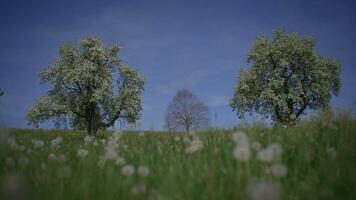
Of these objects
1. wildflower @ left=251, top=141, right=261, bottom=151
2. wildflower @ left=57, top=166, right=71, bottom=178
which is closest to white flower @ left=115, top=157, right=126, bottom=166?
wildflower @ left=57, top=166, right=71, bottom=178

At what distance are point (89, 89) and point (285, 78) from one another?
2428cm

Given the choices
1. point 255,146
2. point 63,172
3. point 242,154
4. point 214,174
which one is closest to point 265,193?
point 242,154

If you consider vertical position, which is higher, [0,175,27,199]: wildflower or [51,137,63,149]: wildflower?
[51,137,63,149]: wildflower

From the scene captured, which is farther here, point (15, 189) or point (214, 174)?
point (214, 174)

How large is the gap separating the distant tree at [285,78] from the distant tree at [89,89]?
13.3 meters

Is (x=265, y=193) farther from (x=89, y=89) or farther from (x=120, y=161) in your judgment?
(x=89, y=89)

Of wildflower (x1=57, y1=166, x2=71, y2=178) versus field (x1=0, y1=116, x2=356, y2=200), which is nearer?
field (x1=0, y1=116, x2=356, y2=200)

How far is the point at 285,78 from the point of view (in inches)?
1823

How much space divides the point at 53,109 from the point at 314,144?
3934 centimetres

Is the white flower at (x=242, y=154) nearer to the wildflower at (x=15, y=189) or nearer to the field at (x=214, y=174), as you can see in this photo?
the field at (x=214, y=174)

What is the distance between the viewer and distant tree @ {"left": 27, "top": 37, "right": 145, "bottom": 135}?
42.6m

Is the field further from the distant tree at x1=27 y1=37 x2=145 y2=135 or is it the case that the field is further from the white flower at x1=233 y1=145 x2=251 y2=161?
the distant tree at x1=27 y1=37 x2=145 y2=135

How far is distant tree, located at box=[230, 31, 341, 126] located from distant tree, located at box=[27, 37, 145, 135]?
43.6ft

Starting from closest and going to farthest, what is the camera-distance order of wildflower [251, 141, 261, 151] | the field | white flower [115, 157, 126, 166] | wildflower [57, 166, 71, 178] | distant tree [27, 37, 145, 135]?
the field, wildflower [57, 166, 71, 178], white flower [115, 157, 126, 166], wildflower [251, 141, 261, 151], distant tree [27, 37, 145, 135]
